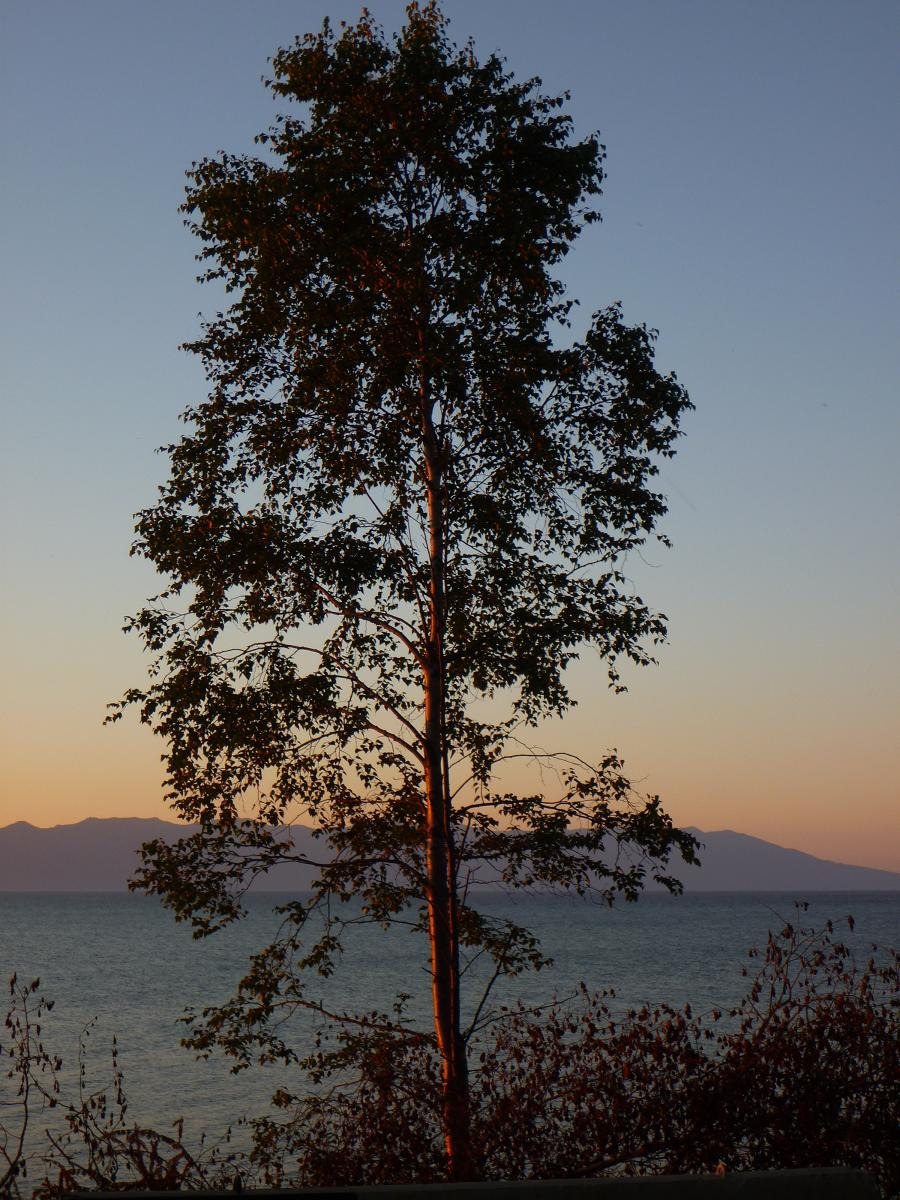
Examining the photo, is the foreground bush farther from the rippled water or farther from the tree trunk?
the rippled water

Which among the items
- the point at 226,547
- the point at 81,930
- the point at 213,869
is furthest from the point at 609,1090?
the point at 81,930

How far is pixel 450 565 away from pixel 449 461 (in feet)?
4.16

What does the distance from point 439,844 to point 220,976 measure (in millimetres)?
78657

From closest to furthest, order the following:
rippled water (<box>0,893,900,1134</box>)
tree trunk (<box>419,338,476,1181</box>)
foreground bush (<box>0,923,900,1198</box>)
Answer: foreground bush (<box>0,923,900,1198</box>) → tree trunk (<box>419,338,476,1181</box>) → rippled water (<box>0,893,900,1134</box>)

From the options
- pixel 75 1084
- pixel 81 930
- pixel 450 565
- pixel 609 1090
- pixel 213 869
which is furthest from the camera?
pixel 81 930

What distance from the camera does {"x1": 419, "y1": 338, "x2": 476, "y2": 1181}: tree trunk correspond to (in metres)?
13.0

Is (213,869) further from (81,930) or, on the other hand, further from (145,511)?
(81,930)

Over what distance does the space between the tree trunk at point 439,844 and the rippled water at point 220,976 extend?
1.58m

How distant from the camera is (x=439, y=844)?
1384 centimetres

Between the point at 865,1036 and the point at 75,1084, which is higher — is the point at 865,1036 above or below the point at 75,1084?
above

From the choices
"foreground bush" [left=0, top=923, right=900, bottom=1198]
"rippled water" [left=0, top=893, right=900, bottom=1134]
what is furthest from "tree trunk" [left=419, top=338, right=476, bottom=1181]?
"rippled water" [left=0, top=893, right=900, bottom=1134]

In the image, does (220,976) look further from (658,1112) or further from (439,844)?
(658,1112)

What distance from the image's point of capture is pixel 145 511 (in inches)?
571

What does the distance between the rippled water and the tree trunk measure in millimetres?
1576
